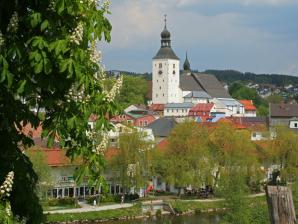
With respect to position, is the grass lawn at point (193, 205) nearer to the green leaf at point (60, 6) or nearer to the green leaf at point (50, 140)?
the green leaf at point (50, 140)

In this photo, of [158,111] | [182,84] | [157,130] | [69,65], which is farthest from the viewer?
[182,84]

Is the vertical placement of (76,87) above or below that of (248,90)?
below

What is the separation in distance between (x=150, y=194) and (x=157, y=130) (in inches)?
562

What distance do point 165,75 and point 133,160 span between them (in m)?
59.0

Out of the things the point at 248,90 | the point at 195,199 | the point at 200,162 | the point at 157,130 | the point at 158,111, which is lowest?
the point at 195,199

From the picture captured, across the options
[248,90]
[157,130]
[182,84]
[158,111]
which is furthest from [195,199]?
[248,90]

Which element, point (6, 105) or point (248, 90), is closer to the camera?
point (6, 105)

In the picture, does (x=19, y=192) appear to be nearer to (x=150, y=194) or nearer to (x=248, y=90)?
(x=150, y=194)

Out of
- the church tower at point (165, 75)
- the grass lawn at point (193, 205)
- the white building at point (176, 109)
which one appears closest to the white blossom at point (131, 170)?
the grass lawn at point (193, 205)

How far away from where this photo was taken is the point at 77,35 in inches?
166

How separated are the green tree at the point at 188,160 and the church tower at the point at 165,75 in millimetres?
54805

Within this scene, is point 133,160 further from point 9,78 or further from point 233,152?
point 9,78

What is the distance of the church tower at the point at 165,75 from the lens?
9294 cm

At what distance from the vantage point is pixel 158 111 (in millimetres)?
88562
